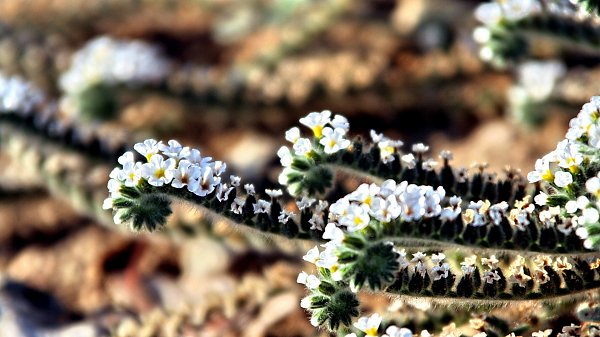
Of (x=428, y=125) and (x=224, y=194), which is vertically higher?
(x=428, y=125)

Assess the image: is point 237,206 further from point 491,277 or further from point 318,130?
point 491,277

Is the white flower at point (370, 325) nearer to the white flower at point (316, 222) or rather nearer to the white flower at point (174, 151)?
the white flower at point (316, 222)

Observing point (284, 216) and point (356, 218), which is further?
point (284, 216)

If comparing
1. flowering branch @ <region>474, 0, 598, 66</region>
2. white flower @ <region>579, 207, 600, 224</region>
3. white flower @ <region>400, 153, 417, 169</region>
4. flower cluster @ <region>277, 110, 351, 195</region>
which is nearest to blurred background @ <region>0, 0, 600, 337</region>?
flowering branch @ <region>474, 0, 598, 66</region>

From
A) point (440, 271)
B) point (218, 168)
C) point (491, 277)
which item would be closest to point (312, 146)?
point (218, 168)

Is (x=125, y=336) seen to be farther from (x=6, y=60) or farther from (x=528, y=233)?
(x=6, y=60)

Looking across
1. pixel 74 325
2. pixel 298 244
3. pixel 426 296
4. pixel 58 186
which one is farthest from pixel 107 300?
pixel 426 296

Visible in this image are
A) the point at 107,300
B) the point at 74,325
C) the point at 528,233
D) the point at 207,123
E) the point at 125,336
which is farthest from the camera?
the point at 207,123

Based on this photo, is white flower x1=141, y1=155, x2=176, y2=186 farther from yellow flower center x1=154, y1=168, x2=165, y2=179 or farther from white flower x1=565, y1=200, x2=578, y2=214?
white flower x1=565, y1=200, x2=578, y2=214
